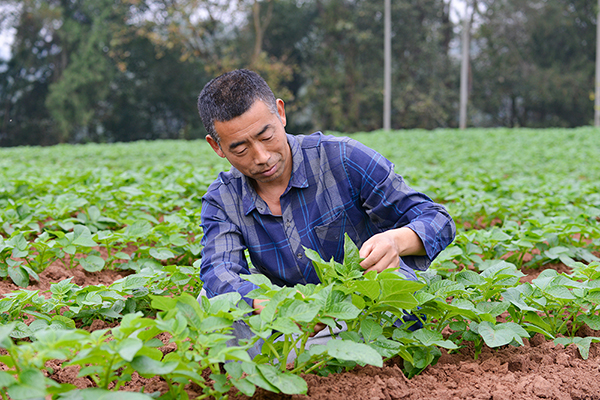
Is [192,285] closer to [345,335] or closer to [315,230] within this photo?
[315,230]

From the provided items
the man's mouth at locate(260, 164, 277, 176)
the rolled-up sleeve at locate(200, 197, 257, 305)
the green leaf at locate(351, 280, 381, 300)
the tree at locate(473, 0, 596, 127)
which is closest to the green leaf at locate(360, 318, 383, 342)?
the green leaf at locate(351, 280, 381, 300)

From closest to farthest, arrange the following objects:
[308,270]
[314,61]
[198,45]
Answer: [308,270] → [198,45] → [314,61]

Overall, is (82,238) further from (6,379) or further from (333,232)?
(6,379)

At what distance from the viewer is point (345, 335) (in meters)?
1.48

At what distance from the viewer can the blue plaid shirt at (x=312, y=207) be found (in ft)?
6.21

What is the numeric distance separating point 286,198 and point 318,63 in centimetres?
2830

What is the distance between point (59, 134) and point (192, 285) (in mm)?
27109

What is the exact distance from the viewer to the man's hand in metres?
1.57

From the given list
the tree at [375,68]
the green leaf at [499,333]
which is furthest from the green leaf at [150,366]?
the tree at [375,68]

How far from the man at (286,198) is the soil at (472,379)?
0.33m

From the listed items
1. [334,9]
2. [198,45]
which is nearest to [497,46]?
[334,9]

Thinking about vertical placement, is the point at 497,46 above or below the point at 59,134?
above

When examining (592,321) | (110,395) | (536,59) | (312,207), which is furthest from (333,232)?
(536,59)

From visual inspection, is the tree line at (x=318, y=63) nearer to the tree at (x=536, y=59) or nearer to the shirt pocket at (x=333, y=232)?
the tree at (x=536, y=59)
